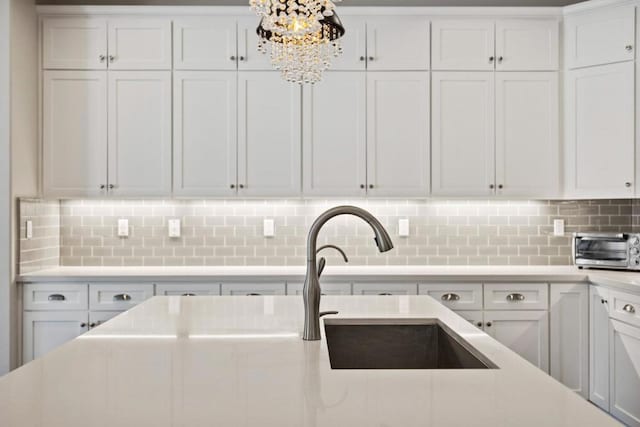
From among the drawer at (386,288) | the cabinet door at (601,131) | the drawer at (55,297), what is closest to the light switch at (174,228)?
the drawer at (55,297)

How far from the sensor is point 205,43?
3682mm

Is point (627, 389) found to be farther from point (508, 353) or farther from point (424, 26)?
point (424, 26)

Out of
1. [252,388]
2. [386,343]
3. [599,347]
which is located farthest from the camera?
[599,347]

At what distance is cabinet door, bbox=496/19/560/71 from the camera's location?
369 cm

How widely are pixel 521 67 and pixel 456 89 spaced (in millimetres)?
476

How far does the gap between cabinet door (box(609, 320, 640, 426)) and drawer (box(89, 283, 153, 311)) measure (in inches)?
113

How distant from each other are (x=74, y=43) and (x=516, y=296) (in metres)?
3.41

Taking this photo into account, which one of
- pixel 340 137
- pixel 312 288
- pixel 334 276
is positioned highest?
pixel 340 137

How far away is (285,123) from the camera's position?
367cm

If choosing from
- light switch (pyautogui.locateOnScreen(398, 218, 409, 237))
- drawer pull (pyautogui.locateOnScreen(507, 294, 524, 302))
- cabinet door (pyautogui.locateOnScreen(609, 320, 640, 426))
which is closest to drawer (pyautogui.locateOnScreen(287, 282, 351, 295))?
light switch (pyautogui.locateOnScreen(398, 218, 409, 237))

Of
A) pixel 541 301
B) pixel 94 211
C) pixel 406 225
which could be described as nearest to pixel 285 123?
pixel 406 225

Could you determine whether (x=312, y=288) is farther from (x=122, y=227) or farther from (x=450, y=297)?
(x=122, y=227)

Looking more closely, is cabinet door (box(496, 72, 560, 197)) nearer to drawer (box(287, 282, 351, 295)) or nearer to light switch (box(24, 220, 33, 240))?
drawer (box(287, 282, 351, 295))

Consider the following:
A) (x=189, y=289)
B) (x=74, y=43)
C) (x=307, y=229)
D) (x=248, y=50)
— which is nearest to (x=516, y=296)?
(x=307, y=229)
